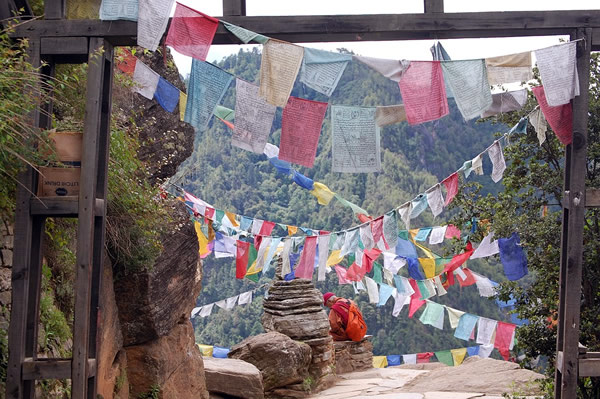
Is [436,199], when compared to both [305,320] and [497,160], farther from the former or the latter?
[305,320]

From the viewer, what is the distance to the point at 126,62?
6.60 meters

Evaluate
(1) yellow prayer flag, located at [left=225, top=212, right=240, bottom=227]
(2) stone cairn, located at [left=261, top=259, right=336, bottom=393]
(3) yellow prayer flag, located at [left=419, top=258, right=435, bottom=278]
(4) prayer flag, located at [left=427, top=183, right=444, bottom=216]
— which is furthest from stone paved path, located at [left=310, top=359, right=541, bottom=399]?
(1) yellow prayer flag, located at [left=225, top=212, right=240, bottom=227]

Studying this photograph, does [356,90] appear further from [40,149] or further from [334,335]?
[40,149]

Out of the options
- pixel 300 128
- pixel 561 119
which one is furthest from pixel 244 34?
pixel 561 119

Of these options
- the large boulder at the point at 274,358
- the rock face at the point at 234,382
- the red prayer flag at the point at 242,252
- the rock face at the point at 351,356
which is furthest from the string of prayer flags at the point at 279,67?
the rock face at the point at 351,356

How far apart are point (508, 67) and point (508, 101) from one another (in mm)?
879

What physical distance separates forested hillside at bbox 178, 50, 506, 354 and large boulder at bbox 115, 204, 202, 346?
82.8 ft

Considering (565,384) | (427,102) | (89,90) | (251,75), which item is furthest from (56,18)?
(251,75)

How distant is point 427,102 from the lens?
528cm

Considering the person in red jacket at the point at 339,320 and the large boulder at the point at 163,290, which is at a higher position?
the large boulder at the point at 163,290

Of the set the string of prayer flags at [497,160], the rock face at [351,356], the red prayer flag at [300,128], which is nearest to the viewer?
the red prayer flag at [300,128]

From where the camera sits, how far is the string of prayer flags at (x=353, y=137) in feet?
17.4

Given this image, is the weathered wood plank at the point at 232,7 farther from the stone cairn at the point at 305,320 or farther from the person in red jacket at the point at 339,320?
the person in red jacket at the point at 339,320

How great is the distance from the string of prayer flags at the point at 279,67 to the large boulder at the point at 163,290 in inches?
101
